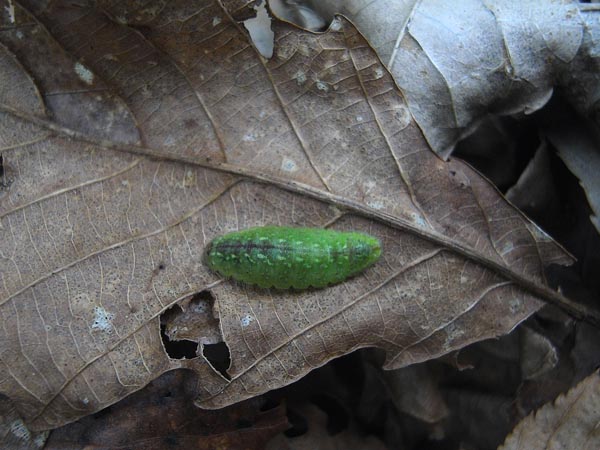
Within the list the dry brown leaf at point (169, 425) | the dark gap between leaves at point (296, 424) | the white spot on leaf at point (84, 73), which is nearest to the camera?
the white spot on leaf at point (84, 73)

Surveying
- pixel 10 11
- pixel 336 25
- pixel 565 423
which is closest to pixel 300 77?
pixel 336 25

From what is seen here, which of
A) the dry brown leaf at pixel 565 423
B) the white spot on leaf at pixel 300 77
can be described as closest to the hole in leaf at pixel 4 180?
the white spot on leaf at pixel 300 77

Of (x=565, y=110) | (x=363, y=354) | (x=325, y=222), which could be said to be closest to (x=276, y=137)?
(x=325, y=222)

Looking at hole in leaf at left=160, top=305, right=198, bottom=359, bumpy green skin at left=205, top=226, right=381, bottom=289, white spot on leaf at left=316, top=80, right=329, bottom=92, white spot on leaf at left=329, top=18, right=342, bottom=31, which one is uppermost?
white spot on leaf at left=329, top=18, right=342, bottom=31

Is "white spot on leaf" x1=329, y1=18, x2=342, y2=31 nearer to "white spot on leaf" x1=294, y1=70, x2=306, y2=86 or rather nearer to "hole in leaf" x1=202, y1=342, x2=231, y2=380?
"white spot on leaf" x1=294, y1=70, x2=306, y2=86

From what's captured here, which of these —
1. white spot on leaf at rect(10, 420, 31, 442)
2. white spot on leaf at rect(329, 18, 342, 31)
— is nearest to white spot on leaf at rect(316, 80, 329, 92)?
white spot on leaf at rect(329, 18, 342, 31)

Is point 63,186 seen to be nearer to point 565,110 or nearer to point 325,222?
point 325,222

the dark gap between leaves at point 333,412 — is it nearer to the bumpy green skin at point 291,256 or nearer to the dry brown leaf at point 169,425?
the dry brown leaf at point 169,425
